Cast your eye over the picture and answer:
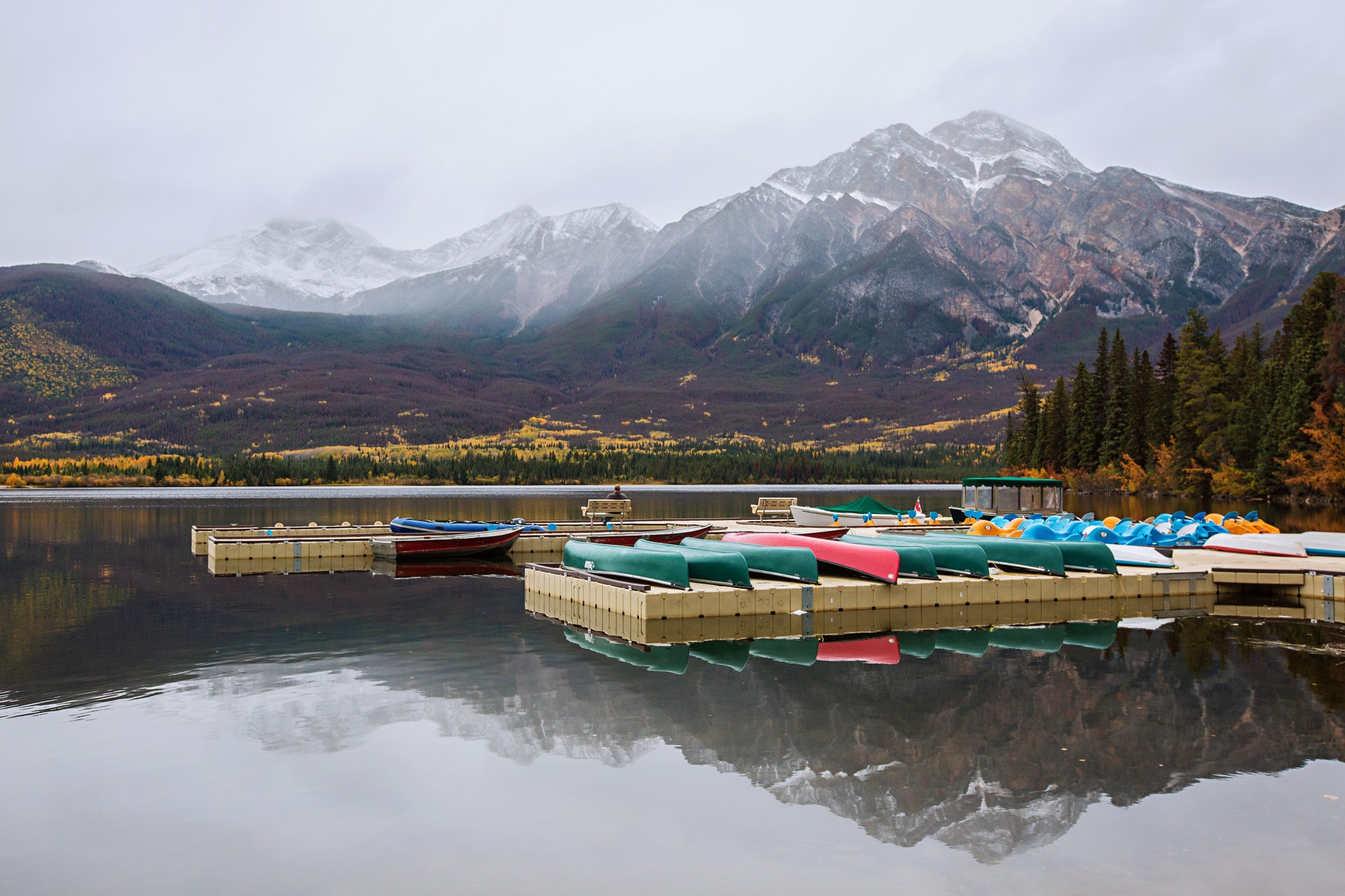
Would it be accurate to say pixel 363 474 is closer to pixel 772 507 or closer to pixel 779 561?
pixel 772 507

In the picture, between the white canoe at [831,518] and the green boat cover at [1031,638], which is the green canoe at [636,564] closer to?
the green boat cover at [1031,638]

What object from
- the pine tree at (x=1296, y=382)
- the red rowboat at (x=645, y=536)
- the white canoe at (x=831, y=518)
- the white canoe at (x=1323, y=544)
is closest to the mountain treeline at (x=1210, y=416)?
the pine tree at (x=1296, y=382)

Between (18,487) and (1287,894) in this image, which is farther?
(18,487)

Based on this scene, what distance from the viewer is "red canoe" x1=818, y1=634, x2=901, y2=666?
2131 cm

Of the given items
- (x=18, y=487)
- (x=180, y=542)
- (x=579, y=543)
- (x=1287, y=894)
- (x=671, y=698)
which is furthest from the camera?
(x=18, y=487)

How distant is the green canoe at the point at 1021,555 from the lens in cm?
3139

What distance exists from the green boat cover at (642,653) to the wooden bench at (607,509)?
36.0 m

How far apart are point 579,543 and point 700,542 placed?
398cm

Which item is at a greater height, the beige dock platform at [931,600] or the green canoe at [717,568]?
the green canoe at [717,568]

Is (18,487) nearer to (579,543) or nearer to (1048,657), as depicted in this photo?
(579,543)

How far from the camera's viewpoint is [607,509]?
64.5m

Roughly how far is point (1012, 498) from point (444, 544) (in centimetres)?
2843

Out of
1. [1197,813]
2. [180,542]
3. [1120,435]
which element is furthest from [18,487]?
[1197,813]

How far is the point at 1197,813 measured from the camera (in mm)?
11867
